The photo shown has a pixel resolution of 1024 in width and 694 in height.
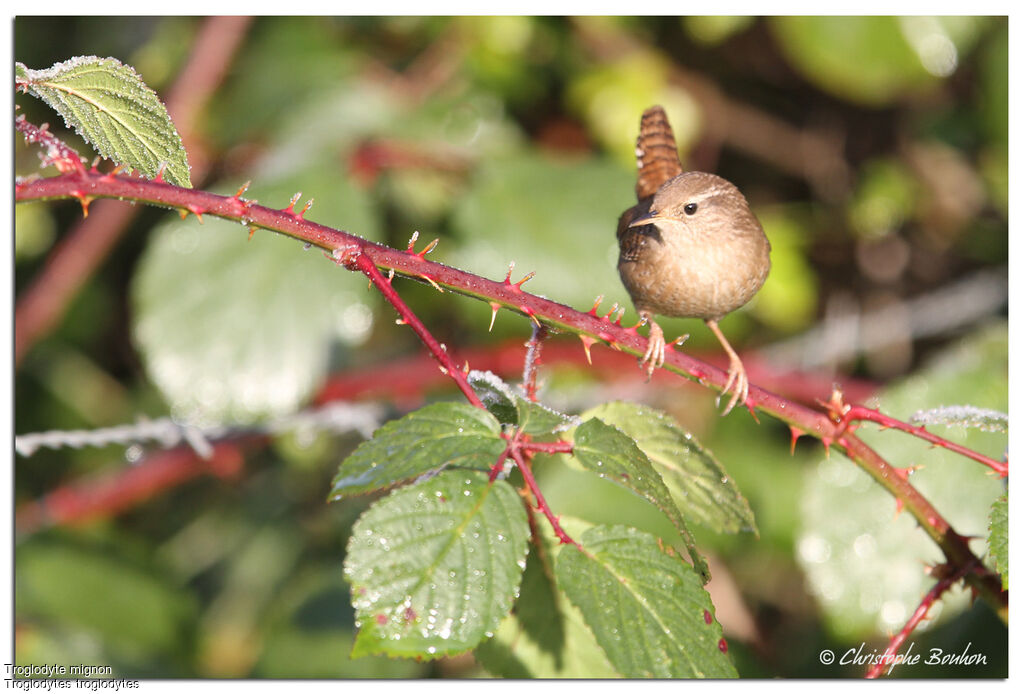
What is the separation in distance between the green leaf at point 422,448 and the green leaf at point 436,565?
0.02m

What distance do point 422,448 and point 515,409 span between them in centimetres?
19

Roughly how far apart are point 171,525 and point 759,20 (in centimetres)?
322

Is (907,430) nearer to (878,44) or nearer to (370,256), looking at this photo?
(370,256)

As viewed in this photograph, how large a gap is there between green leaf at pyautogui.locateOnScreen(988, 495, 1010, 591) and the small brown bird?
73 centimetres

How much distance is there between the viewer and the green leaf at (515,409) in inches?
44.1

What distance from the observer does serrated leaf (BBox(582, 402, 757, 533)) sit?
1365 mm

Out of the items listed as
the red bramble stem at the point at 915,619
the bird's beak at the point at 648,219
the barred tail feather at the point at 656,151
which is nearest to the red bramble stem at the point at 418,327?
the red bramble stem at the point at 915,619

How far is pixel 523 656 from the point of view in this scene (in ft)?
4.55

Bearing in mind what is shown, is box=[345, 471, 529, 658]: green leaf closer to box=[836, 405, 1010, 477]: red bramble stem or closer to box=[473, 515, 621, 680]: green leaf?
box=[473, 515, 621, 680]: green leaf

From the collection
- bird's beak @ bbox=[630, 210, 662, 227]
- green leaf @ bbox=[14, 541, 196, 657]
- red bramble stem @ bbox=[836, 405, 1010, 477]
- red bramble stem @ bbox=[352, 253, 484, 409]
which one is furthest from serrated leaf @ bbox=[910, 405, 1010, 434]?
green leaf @ bbox=[14, 541, 196, 657]

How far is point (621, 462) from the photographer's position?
110 cm

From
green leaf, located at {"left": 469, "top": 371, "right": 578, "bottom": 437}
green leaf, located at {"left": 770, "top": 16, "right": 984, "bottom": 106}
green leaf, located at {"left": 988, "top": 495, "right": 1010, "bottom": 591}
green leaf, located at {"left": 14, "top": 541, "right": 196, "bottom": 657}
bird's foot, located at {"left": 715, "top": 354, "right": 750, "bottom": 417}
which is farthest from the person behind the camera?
green leaf, located at {"left": 770, "top": 16, "right": 984, "bottom": 106}

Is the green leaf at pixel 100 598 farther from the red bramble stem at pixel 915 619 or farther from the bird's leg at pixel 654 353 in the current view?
the red bramble stem at pixel 915 619
